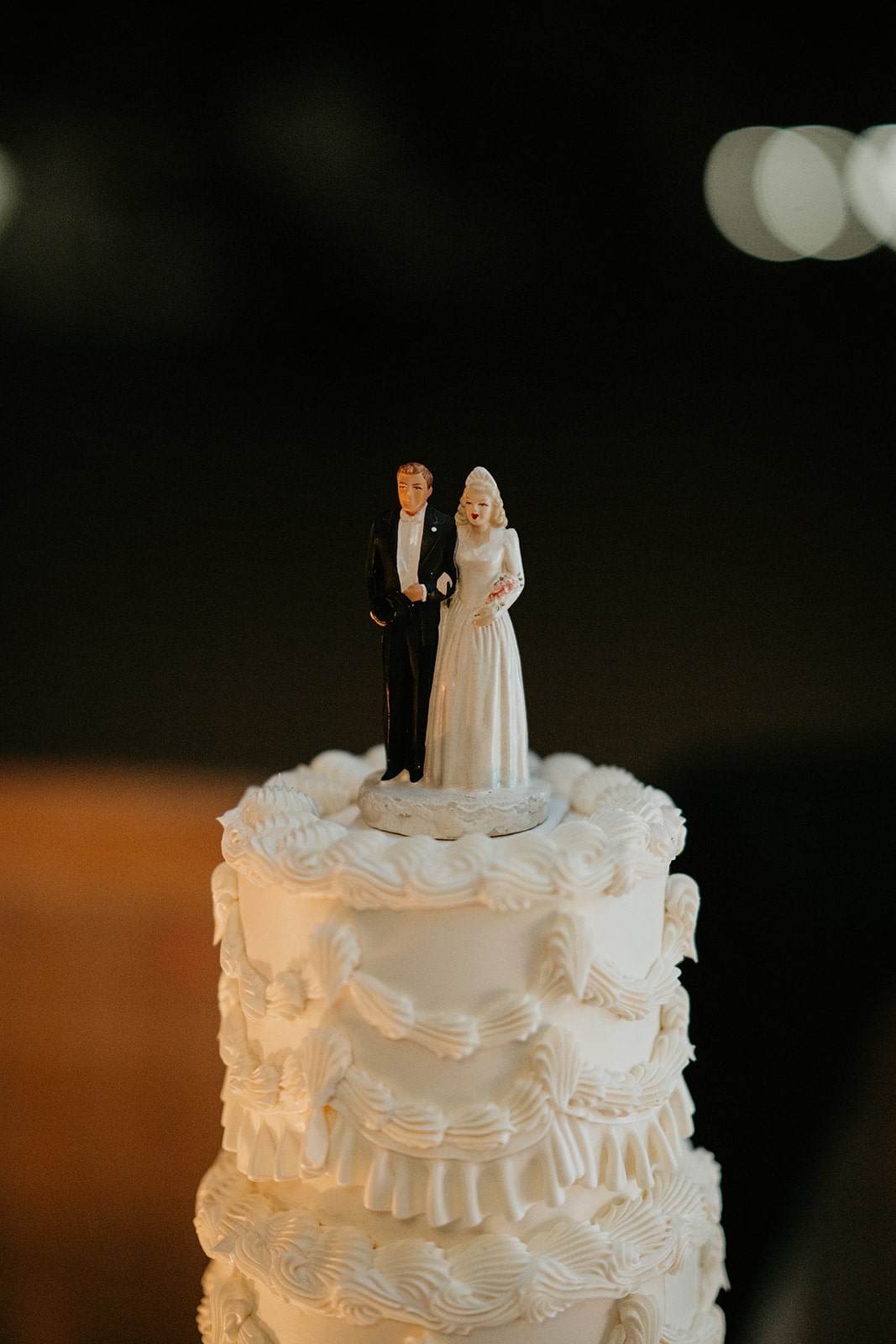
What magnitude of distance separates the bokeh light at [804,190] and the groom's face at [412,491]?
72.5 inches

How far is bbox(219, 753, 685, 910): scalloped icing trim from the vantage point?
88.5 inches

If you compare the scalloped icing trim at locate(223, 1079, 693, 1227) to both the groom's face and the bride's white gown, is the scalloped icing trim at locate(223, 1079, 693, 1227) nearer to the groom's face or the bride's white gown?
the bride's white gown

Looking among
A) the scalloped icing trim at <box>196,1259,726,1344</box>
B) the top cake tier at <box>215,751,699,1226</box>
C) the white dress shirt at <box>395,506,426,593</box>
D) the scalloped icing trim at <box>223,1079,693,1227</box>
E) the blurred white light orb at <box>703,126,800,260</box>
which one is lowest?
the scalloped icing trim at <box>196,1259,726,1344</box>

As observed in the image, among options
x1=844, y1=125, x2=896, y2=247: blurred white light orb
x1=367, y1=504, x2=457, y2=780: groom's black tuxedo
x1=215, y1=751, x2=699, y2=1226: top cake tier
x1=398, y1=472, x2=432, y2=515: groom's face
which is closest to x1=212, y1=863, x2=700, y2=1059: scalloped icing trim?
x1=215, y1=751, x2=699, y2=1226: top cake tier

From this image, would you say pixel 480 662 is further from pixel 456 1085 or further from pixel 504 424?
pixel 504 424

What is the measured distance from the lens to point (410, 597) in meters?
2.57

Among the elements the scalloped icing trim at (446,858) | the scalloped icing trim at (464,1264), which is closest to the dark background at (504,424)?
the scalloped icing trim at (464,1264)

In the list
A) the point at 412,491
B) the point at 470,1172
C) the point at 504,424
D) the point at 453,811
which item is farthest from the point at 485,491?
the point at 504,424

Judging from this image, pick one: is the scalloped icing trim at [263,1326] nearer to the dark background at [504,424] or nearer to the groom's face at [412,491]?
the dark background at [504,424]

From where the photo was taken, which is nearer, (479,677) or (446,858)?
(446,858)

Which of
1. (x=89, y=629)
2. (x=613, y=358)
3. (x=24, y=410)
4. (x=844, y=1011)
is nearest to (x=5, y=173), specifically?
(x=24, y=410)

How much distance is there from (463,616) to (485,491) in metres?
0.26

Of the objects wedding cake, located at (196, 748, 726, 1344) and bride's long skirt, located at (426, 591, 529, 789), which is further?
bride's long skirt, located at (426, 591, 529, 789)

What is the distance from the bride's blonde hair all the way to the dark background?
1.49 meters
